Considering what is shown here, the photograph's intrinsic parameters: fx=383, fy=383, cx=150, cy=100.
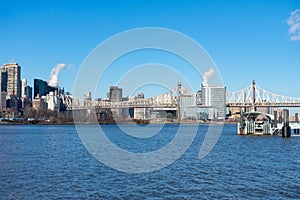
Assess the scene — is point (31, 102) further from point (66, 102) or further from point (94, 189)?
point (94, 189)

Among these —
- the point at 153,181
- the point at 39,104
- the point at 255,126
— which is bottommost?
the point at 153,181

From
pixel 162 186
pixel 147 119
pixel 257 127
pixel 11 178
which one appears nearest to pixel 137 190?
pixel 162 186

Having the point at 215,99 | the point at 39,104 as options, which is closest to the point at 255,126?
the point at 215,99

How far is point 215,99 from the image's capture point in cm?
10238

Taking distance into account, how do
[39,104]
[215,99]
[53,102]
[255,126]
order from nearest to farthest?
[255,126], [215,99], [53,102], [39,104]

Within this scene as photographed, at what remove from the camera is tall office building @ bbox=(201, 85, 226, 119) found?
100500mm

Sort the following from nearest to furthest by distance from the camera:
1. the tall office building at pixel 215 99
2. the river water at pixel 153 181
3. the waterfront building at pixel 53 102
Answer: the river water at pixel 153 181 < the tall office building at pixel 215 99 < the waterfront building at pixel 53 102

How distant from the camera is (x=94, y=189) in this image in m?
12.9

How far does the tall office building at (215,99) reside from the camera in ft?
330

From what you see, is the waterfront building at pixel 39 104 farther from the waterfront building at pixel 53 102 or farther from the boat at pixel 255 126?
the boat at pixel 255 126

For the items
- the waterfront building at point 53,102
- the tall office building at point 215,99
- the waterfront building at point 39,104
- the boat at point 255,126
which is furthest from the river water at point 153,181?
the waterfront building at point 39,104

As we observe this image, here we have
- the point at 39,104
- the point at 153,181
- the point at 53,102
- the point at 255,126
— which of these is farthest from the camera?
the point at 39,104

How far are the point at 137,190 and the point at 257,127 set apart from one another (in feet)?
123

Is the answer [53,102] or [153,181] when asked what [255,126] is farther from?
[53,102]
